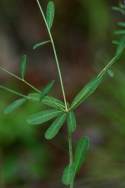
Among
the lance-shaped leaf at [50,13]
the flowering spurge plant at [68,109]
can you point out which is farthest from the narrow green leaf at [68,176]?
the lance-shaped leaf at [50,13]

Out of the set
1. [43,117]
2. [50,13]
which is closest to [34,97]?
[43,117]

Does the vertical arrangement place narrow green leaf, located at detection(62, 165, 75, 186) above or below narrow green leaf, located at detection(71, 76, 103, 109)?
below

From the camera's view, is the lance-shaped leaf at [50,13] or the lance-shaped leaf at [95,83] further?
the lance-shaped leaf at [50,13]

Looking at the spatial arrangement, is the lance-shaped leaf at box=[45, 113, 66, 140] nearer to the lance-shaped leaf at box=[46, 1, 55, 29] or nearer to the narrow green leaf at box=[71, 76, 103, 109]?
the narrow green leaf at box=[71, 76, 103, 109]

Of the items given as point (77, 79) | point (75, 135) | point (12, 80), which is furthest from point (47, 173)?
point (77, 79)

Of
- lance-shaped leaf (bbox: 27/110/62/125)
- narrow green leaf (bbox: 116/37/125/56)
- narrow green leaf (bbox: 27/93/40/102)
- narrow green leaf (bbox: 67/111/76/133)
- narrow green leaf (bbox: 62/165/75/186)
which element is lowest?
narrow green leaf (bbox: 62/165/75/186)

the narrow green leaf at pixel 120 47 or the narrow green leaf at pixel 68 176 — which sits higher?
the narrow green leaf at pixel 120 47

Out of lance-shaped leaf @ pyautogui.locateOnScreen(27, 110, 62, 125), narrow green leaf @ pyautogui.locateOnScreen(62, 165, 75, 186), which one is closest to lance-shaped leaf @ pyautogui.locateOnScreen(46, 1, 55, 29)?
lance-shaped leaf @ pyautogui.locateOnScreen(27, 110, 62, 125)

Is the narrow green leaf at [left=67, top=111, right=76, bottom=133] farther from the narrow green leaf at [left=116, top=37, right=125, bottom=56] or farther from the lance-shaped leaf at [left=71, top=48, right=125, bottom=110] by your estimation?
the narrow green leaf at [left=116, top=37, right=125, bottom=56]

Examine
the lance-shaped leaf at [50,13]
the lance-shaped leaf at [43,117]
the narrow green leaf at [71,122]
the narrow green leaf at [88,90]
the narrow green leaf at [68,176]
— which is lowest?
the narrow green leaf at [68,176]

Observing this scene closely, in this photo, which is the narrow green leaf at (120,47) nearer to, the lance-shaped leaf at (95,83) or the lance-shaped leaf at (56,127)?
the lance-shaped leaf at (95,83)

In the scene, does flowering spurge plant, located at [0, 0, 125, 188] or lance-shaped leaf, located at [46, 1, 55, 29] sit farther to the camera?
lance-shaped leaf, located at [46, 1, 55, 29]

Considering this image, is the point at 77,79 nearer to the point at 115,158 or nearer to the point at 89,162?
the point at 89,162
